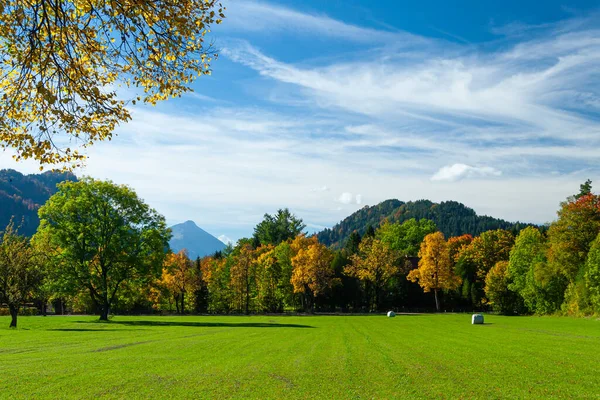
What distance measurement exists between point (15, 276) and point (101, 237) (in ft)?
43.5

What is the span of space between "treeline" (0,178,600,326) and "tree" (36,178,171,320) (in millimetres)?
119

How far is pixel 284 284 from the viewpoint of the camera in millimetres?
82812

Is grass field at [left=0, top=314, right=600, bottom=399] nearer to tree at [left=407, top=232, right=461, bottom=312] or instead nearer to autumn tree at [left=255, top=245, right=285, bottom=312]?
tree at [left=407, top=232, right=461, bottom=312]

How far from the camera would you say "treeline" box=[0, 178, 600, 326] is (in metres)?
51.6

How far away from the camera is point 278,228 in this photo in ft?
389

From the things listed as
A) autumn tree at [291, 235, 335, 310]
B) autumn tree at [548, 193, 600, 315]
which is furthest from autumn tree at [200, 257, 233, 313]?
autumn tree at [548, 193, 600, 315]

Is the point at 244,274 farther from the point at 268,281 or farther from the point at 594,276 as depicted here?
the point at 594,276

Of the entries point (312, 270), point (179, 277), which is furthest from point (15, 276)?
point (312, 270)

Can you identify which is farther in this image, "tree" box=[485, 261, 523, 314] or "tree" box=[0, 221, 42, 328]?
"tree" box=[485, 261, 523, 314]

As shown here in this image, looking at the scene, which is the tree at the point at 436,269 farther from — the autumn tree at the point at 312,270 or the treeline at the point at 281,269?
the autumn tree at the point at 312,270

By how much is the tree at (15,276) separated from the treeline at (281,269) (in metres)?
0.09

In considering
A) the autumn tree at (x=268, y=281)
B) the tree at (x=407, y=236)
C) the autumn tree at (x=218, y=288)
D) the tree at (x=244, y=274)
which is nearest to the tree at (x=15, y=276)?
the tree at (x=244, y=274)

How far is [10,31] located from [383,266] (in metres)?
73.0

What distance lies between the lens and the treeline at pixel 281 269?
169ft
